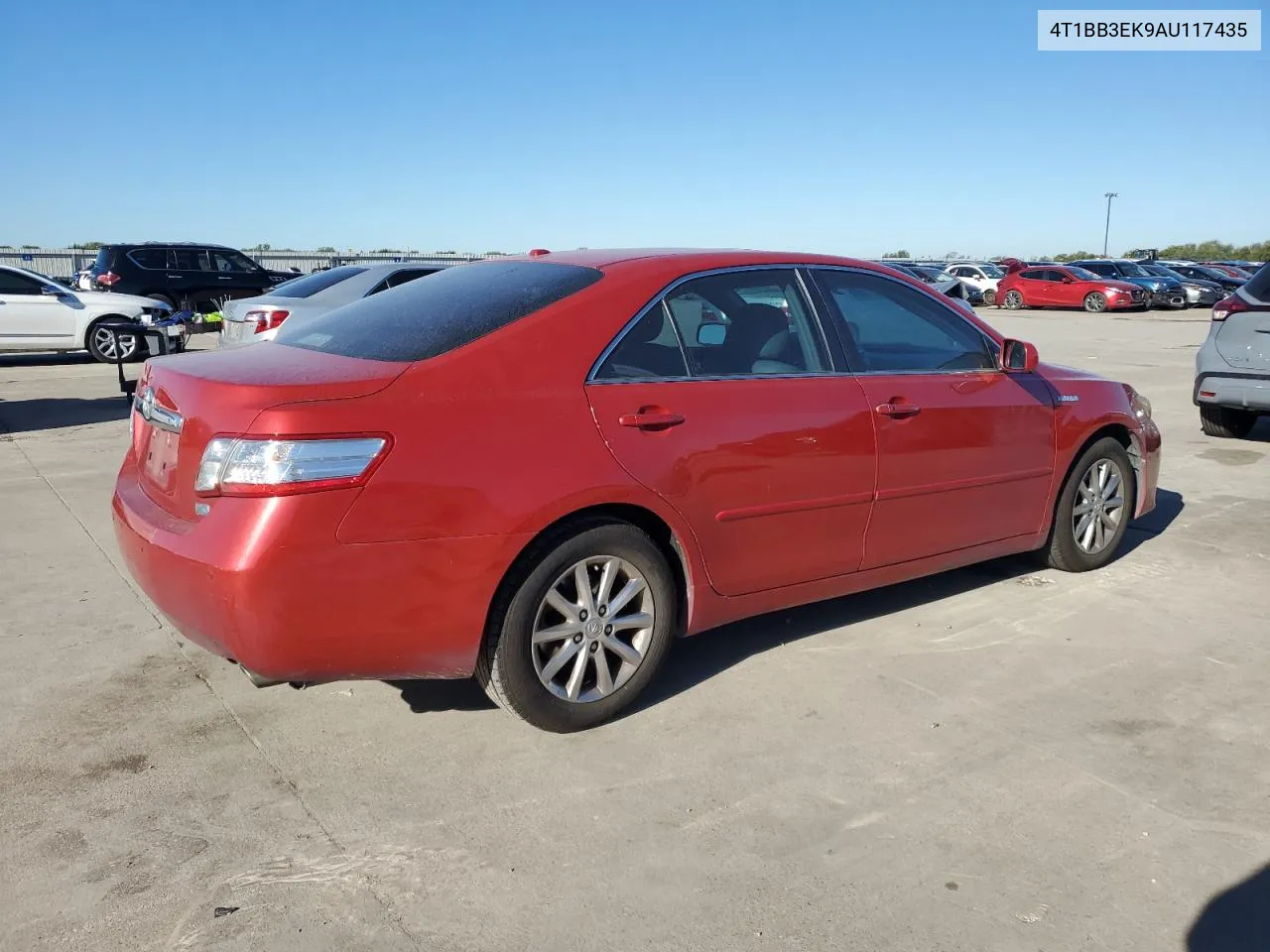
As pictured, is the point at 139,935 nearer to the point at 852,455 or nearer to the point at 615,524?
the point at 615,524

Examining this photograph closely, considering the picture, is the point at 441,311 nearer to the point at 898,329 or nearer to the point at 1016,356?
the point at 898,329

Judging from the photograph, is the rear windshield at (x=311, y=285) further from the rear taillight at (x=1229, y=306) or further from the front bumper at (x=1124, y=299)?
the front bumper at (x=1124, y=299)

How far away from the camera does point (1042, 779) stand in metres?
3.32

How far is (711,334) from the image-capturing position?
A: 392cm

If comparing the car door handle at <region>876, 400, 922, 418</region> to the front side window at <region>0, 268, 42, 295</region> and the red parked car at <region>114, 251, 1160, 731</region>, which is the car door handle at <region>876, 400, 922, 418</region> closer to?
the red parked car at <region>114, 251, 1160, 731</region>

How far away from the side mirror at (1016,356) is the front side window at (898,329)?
59mm

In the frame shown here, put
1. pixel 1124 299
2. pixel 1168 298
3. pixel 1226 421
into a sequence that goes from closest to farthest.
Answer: pixel 1226 421, pixel 1124 299, pixel 1168 298

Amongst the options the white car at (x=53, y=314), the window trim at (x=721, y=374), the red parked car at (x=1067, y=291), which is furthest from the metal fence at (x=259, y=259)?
the window trim at (x=721, y=374)

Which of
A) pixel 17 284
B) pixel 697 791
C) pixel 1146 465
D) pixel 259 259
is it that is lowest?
pixel 697 791

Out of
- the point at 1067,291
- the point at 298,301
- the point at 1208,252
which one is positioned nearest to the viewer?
the point at 298,301

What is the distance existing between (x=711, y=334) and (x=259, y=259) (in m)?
44.7

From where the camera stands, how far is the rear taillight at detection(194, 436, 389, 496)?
2.98 metres

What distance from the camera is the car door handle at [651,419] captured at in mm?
3525

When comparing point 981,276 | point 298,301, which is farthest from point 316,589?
point 981,276
